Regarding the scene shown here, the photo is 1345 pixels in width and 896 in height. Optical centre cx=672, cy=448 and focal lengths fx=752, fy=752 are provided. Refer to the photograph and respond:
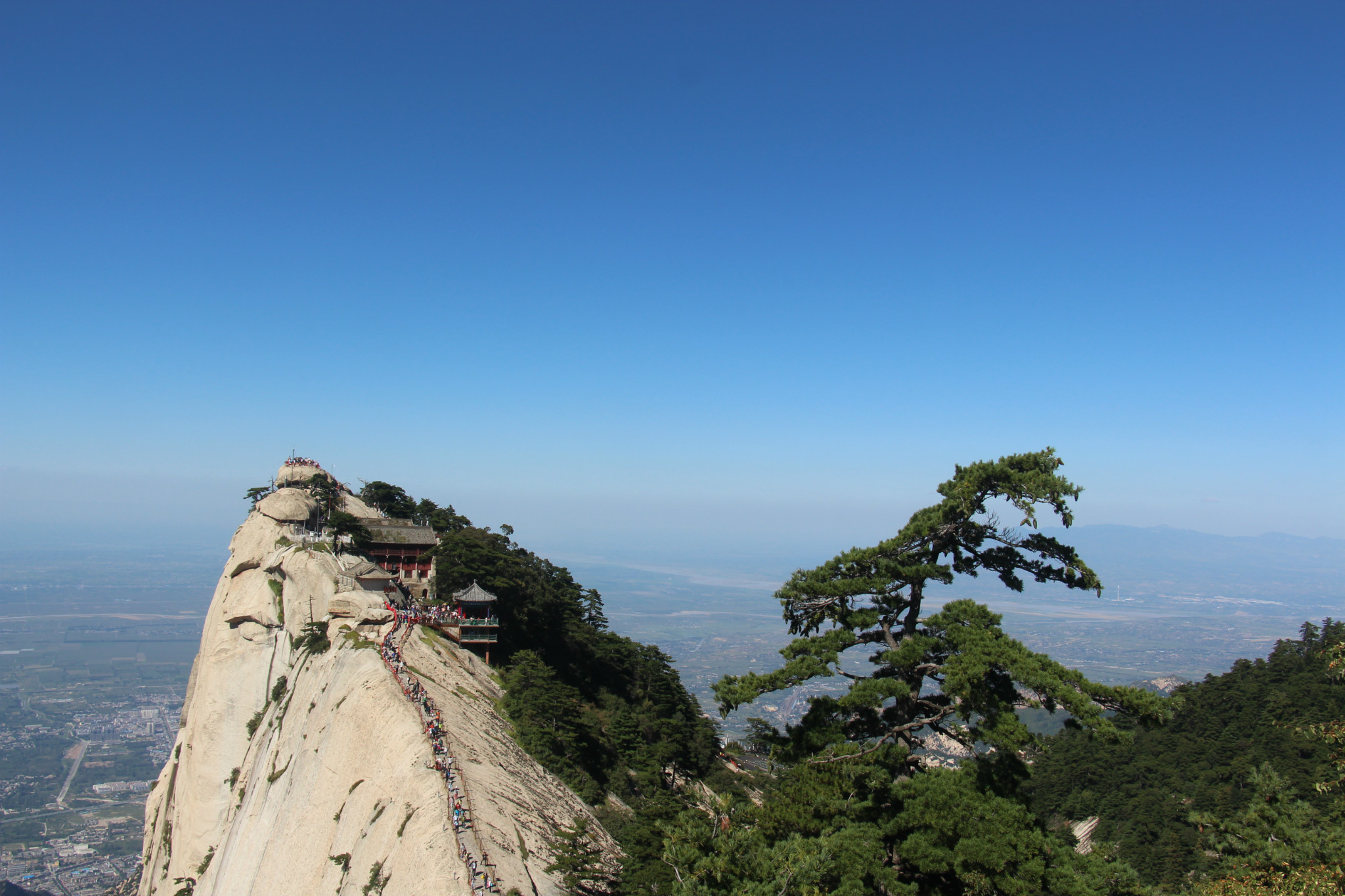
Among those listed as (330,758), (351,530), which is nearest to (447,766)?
(330,758)

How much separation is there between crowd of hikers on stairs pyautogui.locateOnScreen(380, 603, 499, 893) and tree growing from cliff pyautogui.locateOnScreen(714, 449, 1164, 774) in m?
6.91

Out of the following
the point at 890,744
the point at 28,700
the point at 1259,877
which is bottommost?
the point at 28,700

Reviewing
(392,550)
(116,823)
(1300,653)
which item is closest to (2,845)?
(116,823)

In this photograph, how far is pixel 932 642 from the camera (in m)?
16.0

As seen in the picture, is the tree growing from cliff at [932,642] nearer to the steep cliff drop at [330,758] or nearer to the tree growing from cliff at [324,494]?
the steep cliff drop at [330,758]

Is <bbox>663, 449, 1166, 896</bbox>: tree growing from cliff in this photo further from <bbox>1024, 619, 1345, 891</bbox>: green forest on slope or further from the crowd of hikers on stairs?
<bbox>1024, 619, 1345, 891</bbox>: green forest on slope

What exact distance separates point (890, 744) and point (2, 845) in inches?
6302

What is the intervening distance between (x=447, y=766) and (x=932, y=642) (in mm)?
14367

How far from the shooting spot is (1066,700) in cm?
1356

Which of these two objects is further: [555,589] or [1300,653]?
[1300,653]

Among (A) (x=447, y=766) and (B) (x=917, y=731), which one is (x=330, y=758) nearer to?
(A) (x=447, y=766)

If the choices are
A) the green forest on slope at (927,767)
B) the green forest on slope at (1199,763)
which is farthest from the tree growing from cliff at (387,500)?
the green forest on slope at (1199,763)

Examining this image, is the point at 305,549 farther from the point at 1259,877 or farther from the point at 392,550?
the point at 1259,877

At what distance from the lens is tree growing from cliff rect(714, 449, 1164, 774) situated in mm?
14508
